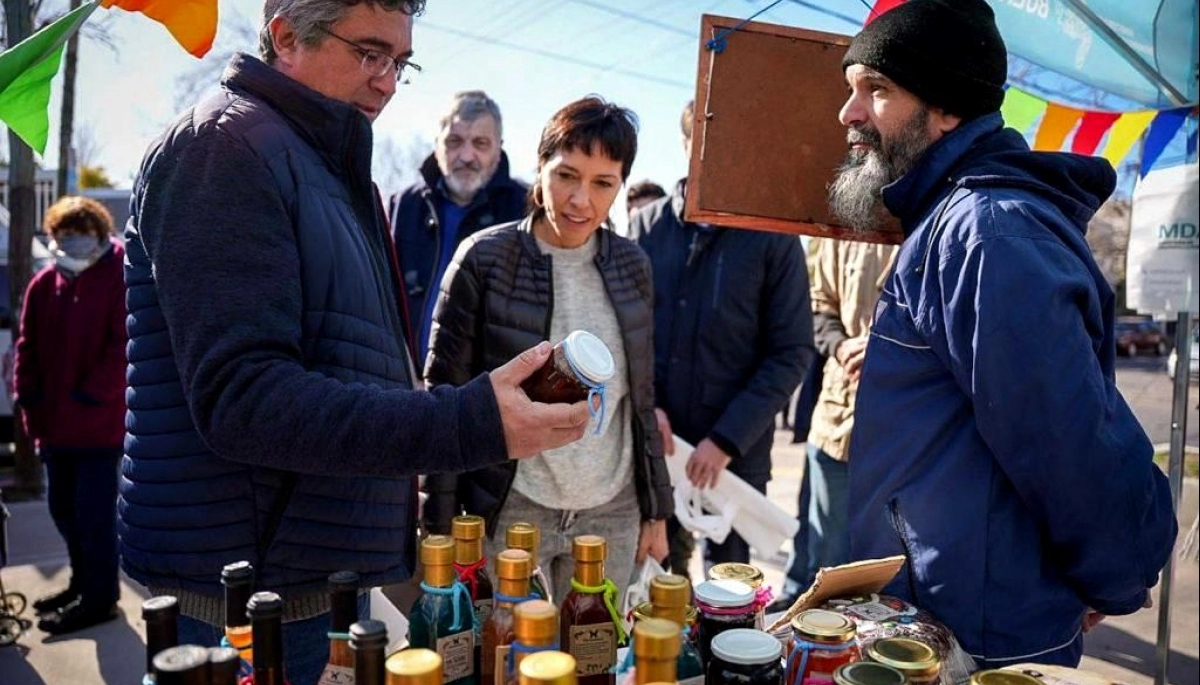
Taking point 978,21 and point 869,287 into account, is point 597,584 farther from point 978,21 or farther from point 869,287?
point 869,287

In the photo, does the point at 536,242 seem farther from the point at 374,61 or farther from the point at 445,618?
the point at 445,618

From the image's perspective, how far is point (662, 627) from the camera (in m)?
0.85

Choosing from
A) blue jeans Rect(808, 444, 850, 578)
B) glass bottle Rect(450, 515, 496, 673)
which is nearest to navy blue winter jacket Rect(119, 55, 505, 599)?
glass bottle Rect(450, 515, 496, 673)

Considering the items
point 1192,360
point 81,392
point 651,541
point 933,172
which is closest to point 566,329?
point 651,541

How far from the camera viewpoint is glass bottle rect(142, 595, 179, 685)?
0.85 metres

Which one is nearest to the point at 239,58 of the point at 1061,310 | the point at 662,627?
the point at 662,627

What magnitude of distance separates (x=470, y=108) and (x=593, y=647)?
2684mm

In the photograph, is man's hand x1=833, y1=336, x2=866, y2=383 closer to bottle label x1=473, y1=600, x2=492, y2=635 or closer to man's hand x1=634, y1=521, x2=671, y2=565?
man's hand x1=634, y1=521, x2=671, y2=565

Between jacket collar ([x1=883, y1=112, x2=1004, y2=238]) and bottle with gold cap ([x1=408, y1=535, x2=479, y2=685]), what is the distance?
3.54 feet

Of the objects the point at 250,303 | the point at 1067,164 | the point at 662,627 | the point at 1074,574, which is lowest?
the point at 1074,574

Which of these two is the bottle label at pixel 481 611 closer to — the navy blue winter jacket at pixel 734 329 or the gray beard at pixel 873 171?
the gray beard at pixel 873 171

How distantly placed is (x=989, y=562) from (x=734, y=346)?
67.7 inches

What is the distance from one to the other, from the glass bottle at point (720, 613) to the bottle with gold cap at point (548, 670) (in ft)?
1.08

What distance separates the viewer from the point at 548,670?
0.76 metres
